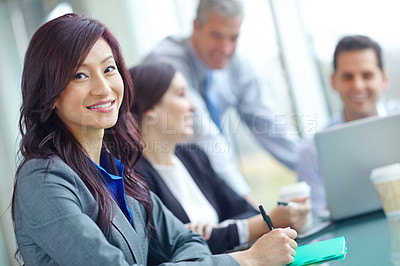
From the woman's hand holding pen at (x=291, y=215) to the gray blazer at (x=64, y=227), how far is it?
1.50ft

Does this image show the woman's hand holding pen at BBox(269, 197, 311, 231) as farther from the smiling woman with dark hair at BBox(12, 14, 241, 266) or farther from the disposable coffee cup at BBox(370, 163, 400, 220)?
the smiling woman with dark hair at BBox(12, 14, 241, 266)

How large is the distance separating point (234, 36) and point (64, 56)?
1706 mm

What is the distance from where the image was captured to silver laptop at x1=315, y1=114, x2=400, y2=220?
169 cm

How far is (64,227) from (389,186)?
102 cm

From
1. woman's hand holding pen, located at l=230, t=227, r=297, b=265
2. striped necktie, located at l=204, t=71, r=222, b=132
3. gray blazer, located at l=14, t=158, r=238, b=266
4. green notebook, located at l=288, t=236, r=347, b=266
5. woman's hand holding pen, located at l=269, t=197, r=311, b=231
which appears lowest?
woman's hand holding pen, located at l=269, t=197, r=311, b=231

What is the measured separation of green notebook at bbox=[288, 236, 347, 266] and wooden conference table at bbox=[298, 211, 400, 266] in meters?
0.05

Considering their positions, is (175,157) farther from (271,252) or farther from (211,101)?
(271,252)

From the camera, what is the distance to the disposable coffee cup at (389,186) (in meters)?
1.58

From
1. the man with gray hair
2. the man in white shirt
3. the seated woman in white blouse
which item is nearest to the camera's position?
the seated woman in white blouse

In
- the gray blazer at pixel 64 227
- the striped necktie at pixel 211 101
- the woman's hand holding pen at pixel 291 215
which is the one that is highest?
the striped necktie at pixel 211 101

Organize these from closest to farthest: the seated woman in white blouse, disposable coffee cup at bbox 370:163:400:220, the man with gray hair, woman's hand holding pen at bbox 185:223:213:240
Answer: disposable coffee cup at bbox 370:163:400:220, woman's hand holding pen at bbox 185:223:213:240, the seated woman in white blouse, the man with gray hair

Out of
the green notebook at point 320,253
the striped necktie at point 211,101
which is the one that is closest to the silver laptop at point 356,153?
the green notebook at point 320,253

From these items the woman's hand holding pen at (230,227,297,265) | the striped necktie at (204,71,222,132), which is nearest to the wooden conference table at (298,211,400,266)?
the woman's hand holding pen at (230,227,297,265)

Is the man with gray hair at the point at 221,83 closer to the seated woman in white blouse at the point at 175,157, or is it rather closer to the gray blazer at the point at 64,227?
the seated woman in white blouse at the point at 175,157
